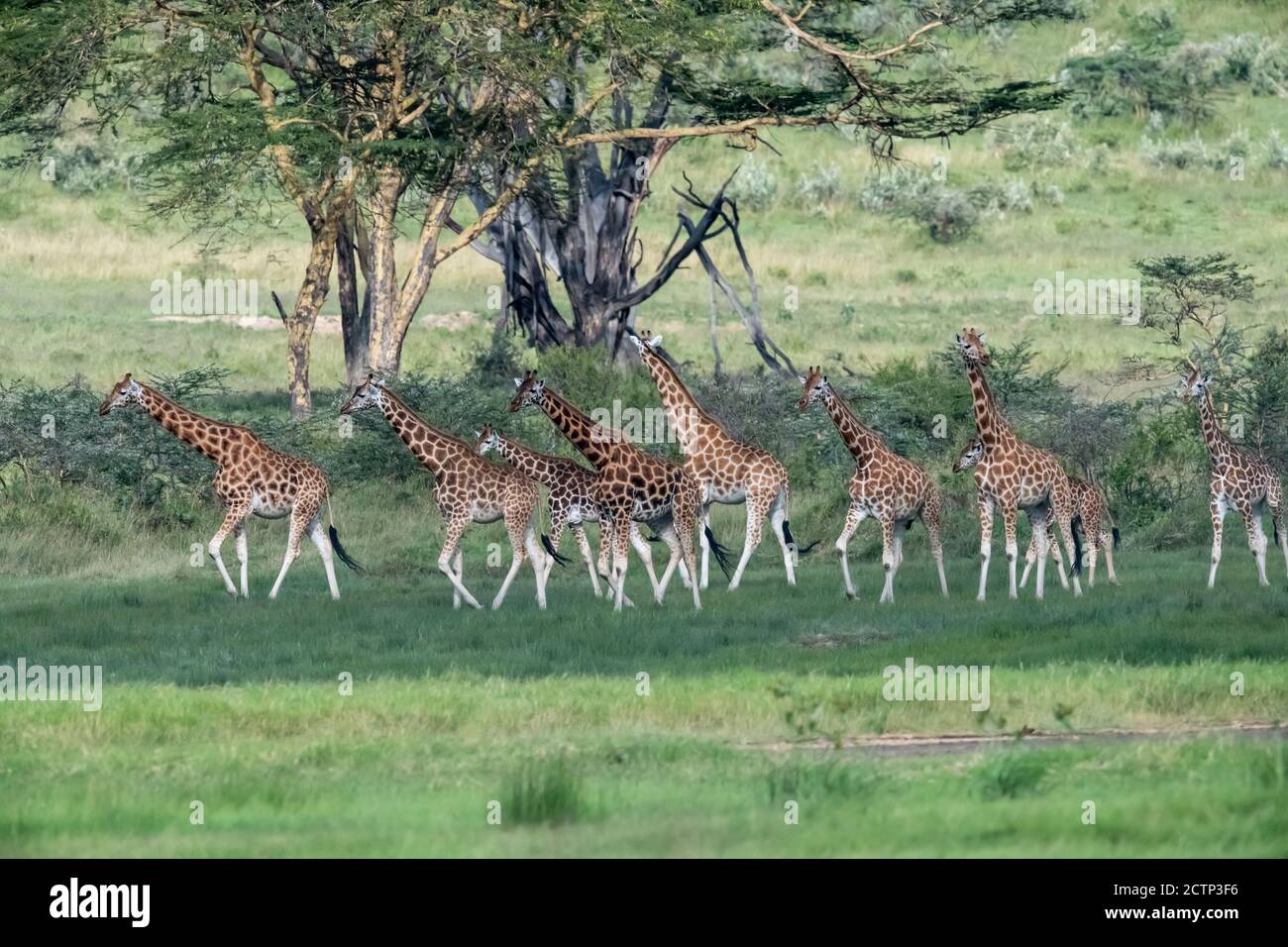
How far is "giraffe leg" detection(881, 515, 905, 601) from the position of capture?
67.7ft

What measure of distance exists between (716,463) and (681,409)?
0.65 metres

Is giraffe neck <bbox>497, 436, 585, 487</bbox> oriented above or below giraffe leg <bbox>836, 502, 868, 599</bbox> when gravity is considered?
above

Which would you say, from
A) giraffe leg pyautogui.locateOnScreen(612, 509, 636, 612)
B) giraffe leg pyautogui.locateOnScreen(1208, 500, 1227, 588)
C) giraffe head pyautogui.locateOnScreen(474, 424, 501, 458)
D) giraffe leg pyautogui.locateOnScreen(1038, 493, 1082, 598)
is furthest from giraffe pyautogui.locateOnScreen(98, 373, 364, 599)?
giraffe leg pyautogui.locateOnScreen(1208, 500, 1227, 588)

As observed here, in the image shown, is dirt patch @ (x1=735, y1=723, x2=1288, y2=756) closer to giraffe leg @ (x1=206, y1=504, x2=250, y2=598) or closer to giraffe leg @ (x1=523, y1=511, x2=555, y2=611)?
giraffe leg @ (x1=523, y1=511, x2=555, y2=611)

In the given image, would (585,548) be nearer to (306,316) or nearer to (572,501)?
(572,501)

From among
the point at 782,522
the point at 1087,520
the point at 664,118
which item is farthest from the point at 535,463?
the point at 664,118

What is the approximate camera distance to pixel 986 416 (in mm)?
21016

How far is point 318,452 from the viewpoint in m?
28.6

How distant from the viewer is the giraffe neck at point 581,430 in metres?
20.9

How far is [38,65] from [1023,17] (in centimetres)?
1550

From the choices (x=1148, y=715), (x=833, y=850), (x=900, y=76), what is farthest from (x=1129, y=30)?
(x=833, y=850)

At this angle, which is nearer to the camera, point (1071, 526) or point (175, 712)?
point (175, 712)

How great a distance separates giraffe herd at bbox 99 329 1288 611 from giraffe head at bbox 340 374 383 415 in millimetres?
19
